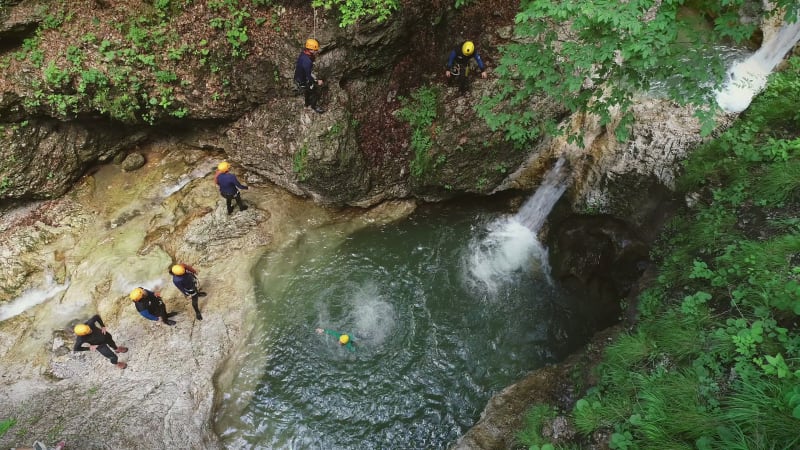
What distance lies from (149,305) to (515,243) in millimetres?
8258

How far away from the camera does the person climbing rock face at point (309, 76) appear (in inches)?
332

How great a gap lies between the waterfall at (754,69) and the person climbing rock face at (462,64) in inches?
198

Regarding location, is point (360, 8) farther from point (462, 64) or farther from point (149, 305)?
point (149, 305)

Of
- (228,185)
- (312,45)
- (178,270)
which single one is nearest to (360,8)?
(312,45)

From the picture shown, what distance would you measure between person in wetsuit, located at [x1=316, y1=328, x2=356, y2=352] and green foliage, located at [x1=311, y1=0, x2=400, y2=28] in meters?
6.51

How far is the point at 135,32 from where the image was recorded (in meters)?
9.50

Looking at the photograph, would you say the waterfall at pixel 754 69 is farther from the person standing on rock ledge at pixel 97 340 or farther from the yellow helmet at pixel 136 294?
the person standing on rock ledge at pixel 97 340

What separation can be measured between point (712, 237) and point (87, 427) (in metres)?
10.8

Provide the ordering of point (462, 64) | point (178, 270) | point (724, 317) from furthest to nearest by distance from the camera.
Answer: point (462, 64)
point (178, 270)
point (724, 317)

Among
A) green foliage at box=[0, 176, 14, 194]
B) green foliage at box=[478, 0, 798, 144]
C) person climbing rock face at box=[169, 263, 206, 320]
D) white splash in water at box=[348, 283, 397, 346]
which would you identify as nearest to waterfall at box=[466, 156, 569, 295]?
white splash in water at box=[348, 283, 397, 346]

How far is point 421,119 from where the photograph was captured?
10008mm

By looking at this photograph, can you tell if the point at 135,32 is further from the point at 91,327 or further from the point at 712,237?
the point at 712,237

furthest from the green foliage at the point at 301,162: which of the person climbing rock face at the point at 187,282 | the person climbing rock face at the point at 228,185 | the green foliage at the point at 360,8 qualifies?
the person climbing rock face at the point at 187,282

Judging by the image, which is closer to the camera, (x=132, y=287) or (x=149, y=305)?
(x=149, y=305)
